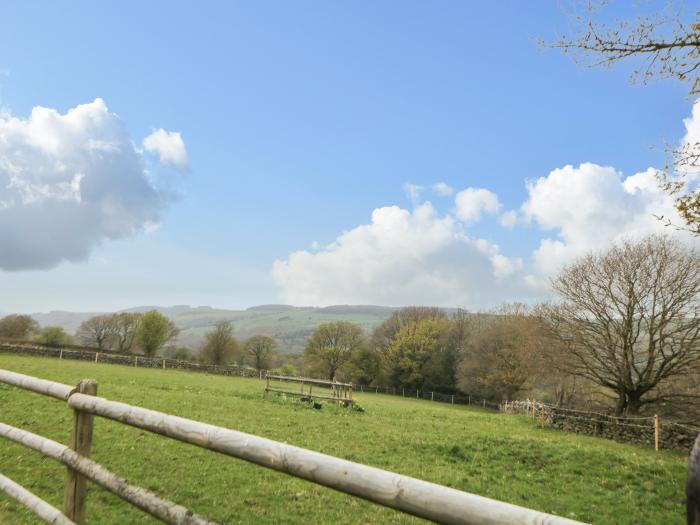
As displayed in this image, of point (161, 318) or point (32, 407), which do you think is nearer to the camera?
point (32, 407)

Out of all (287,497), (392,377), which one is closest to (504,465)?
(287,497)

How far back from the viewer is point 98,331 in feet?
261

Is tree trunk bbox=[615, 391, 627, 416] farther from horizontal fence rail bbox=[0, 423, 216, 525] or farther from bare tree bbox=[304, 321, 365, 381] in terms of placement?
bare tree bbox=[304, 321, 365, 381]

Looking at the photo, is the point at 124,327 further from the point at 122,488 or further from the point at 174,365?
the point at 122,488

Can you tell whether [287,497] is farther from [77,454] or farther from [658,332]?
[658,332]

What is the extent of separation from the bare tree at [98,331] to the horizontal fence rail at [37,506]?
8591cm

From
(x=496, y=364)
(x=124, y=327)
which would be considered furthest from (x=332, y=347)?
(x=124, y=327)

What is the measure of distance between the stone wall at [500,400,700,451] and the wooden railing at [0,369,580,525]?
1881 centimetres

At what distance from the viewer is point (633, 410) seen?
73.8 feet

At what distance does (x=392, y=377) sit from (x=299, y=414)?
44.9 metres

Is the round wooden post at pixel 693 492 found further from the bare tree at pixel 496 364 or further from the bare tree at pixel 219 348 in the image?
the bare tree at pixel 219 348

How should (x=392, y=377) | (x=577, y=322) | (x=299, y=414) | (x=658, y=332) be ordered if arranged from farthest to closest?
(x=392, y=377) < (x=577, y=322) < (x=658, y=332) < (x=299, y=414)

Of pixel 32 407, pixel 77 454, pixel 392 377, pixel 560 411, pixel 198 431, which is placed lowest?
pixel 392 377

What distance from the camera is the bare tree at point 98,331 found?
79188mm
